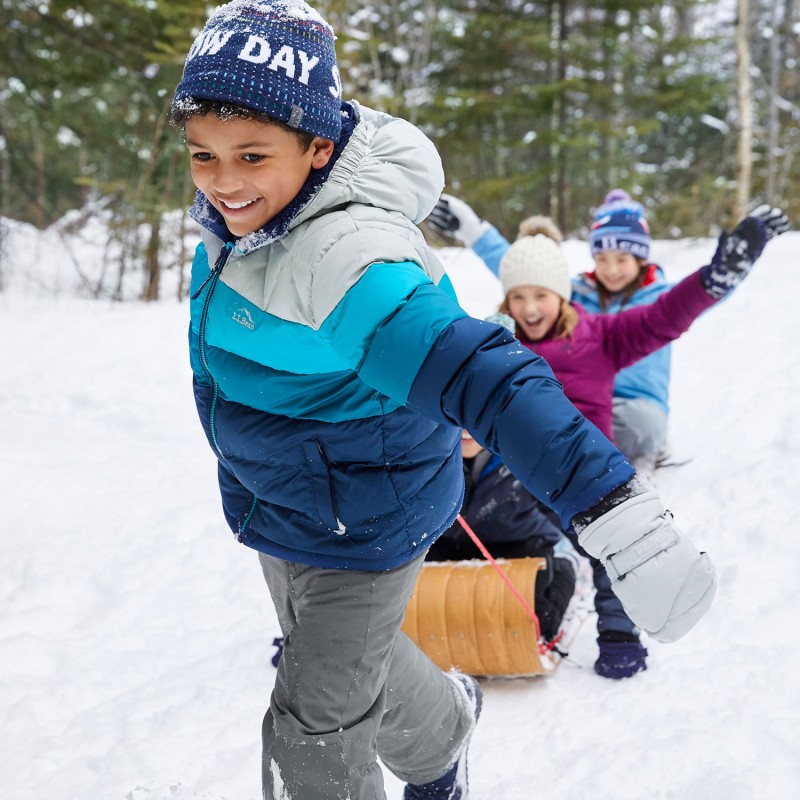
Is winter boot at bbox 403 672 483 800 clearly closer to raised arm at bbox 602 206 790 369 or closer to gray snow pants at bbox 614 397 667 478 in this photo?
raised arm at bbox 602 206 790 369

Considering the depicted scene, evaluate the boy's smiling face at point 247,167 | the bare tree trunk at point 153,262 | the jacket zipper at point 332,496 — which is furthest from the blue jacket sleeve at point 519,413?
the bare tree trunk at point 153,262

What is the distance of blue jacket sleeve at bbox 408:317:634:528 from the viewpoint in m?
1.06

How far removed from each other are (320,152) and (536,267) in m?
2.19

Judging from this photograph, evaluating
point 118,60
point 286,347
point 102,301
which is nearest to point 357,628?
point 286,347

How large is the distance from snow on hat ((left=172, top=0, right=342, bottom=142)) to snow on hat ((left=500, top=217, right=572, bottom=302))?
2118 mm

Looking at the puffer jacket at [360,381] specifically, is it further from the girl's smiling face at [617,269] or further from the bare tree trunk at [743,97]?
the bare tree trunk at [743,97]

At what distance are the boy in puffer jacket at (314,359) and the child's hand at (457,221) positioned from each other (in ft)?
8.54

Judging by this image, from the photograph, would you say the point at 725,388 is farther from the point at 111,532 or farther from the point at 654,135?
the point at 654,135

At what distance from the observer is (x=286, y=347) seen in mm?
1415

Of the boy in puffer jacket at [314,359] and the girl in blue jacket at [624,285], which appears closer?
the boy in puffer jacket at [314,359]

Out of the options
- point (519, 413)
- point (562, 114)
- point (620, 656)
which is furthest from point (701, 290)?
point (562, 114)

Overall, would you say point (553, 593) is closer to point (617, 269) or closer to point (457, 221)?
point (457, 221)

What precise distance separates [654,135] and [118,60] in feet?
51.5

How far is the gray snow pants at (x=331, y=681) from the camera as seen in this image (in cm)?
153
